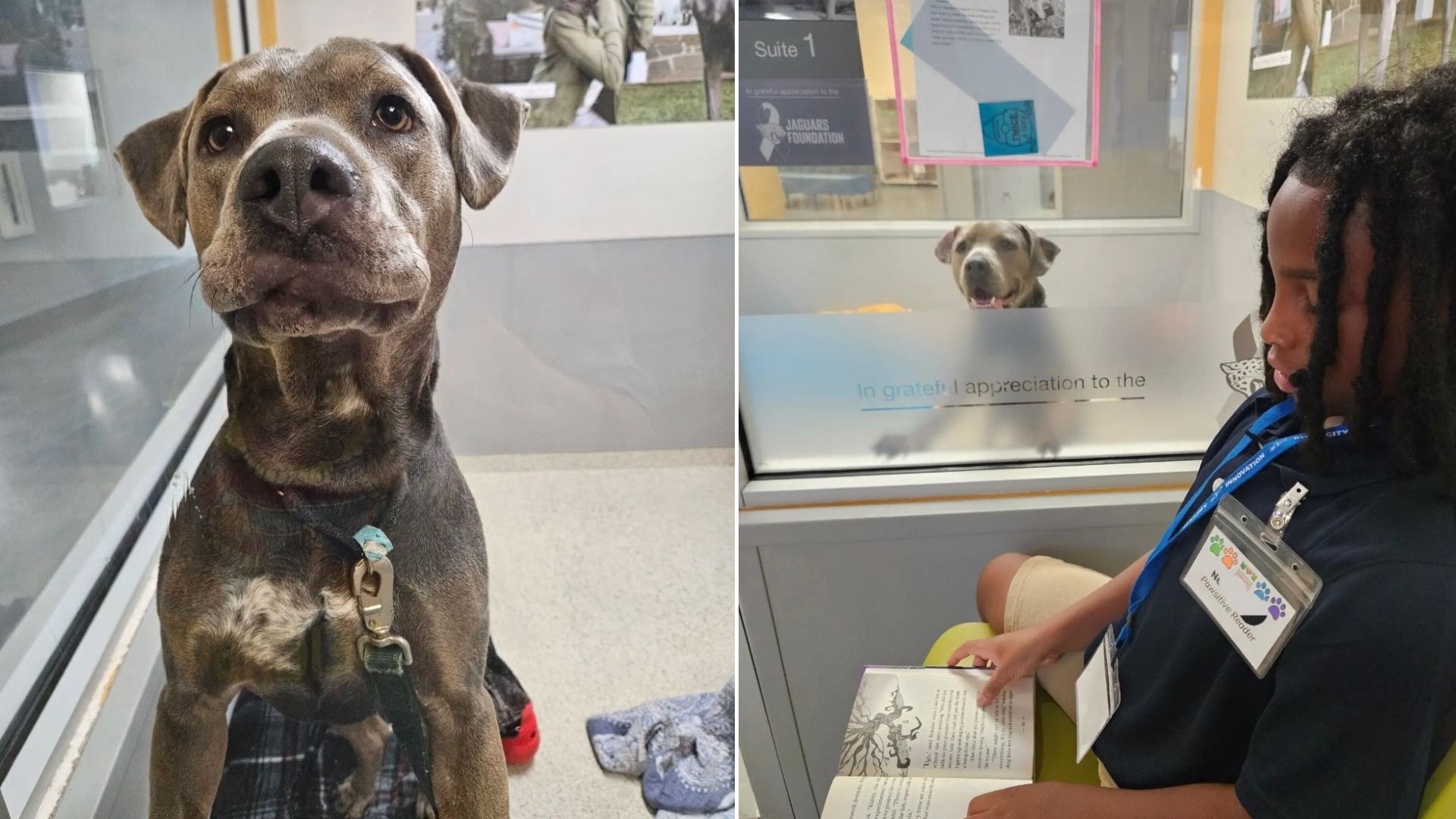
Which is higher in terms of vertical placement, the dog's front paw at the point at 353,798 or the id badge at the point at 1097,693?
the dog's front paw at the point at 353,798

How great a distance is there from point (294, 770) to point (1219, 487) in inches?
43.2

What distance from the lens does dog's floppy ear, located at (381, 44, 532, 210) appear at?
840mm

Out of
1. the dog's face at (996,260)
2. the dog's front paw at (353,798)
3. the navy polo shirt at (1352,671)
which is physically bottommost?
the dog's front paw at (353,798)

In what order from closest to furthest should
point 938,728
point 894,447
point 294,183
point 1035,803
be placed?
point 294,183 < point 1035,803 < point 938,728 < point 894,447

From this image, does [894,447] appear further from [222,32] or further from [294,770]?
[222,32]

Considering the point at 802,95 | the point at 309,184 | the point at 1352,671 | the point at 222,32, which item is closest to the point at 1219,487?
the point at 1352,671

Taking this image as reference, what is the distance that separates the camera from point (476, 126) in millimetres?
870

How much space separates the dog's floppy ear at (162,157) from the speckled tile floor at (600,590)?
1.16 ft

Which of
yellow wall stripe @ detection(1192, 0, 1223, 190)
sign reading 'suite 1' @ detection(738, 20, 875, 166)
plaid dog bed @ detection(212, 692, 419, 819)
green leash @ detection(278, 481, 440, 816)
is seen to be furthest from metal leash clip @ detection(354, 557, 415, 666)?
yellow wall stripe @ detection(1192, 0, 1223, 190)

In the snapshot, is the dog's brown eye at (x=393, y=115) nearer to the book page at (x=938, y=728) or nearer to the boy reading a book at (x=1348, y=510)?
A: the boy reading a book at (x=1348, y=510)

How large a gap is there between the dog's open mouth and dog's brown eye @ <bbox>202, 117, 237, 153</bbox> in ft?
3.60

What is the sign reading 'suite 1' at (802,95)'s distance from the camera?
1374 mm

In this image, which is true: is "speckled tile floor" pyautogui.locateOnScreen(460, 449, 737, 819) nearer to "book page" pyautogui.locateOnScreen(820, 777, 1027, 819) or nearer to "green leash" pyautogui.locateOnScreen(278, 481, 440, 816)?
"green leash" pyautogui.locateOnScreen(278, 481, 440, 816)

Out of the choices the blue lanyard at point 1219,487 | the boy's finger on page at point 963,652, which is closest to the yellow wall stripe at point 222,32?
the blue lanyard at point 1219,487
